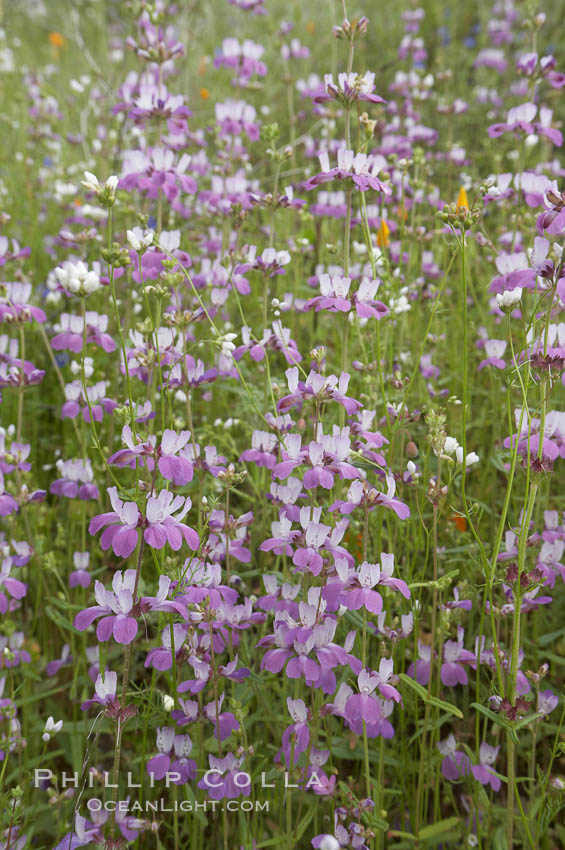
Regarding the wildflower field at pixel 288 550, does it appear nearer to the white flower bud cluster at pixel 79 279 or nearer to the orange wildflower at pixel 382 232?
the white flower bud cluster at pixel 79 279

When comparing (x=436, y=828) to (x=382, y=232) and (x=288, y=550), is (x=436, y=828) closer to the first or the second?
(x=288, y=550)

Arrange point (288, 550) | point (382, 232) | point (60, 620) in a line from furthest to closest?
point (382, 232)
point (60, 620)
point (288, 550)

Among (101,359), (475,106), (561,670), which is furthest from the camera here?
(475,106)

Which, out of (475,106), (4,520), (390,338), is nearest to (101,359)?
(4,520)

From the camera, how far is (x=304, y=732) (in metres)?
1.47

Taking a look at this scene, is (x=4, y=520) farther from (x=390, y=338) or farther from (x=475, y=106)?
(x=475, y=106)

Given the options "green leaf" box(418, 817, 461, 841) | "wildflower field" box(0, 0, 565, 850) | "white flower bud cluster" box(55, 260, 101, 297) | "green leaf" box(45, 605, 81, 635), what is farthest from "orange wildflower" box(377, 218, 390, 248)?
"green leaf" box(418, 817, 461, 841)

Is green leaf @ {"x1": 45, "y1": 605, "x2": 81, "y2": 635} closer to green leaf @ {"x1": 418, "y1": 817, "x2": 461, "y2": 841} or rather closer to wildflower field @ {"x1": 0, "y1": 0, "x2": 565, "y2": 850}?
wildflower field @ {"x1": 0, "y1": 0, "x2": 565, "y2": 850}

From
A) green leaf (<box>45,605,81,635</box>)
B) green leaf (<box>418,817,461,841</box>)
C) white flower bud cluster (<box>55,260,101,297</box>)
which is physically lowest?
green leaf (<box>418,817,461,841</box>)

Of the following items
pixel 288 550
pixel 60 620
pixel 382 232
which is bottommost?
pixel 60 620

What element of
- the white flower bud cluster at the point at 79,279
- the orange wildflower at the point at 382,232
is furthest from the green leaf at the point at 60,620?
the orange wildflower at the point at 382,232

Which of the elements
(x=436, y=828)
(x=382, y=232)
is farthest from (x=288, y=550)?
(x=382, y=232)

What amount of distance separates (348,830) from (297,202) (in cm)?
156

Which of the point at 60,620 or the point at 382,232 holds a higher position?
the point at 382,232
